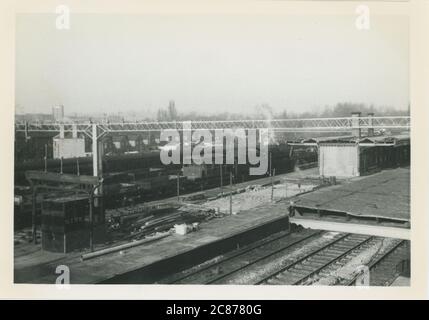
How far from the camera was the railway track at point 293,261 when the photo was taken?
9.22 m

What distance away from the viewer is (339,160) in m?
22.0

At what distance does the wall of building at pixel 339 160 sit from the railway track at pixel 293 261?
29.9 ft

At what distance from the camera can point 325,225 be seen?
1073 centimetres

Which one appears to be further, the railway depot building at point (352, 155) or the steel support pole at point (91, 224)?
the railway depot building at point (352, 155)

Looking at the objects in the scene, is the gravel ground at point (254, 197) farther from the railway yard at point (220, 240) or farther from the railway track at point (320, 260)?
the railway track at point (320, 260)

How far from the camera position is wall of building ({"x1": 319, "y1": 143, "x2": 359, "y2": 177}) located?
838 inches

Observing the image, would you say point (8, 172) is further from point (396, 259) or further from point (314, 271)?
point (396, 259)

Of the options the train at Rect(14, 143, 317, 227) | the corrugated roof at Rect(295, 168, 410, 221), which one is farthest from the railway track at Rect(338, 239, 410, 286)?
the train at Rect(14, 143, 317, 227)

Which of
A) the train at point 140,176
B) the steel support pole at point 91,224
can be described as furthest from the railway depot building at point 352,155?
the steel support pole at point 91,224

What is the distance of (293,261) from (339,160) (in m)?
12.6

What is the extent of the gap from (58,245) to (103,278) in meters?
2.63

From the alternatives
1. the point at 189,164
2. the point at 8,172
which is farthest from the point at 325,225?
the point at 189,164

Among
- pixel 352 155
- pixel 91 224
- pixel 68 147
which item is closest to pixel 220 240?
pixel 91 224

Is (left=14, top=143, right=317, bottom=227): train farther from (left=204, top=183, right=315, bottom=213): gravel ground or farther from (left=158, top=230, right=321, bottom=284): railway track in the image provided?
(left=158, top=230, right=321, bottom=284): railway track
